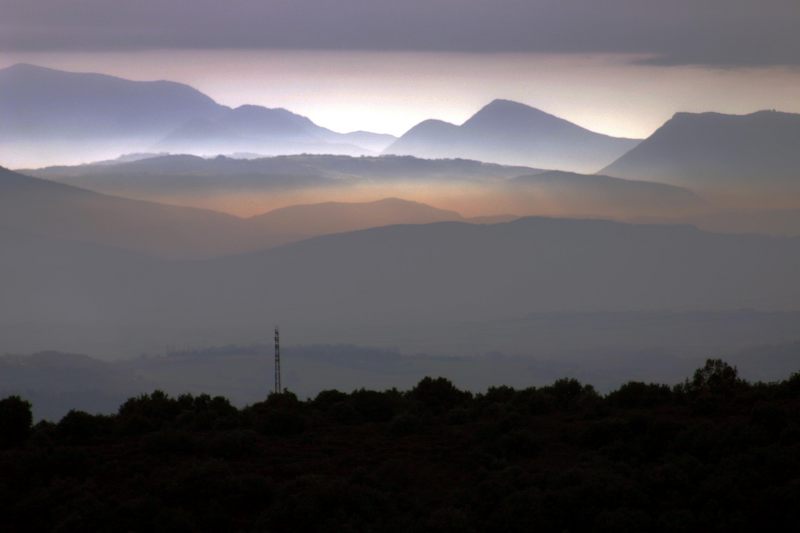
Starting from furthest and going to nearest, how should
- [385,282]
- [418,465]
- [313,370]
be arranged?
[385,282] → [313,370] → [418,465]

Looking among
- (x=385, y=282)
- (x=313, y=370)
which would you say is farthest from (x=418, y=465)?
(x=385, y=282)

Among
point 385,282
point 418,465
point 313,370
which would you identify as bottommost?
point 313,370

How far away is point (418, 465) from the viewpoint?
83.1ft

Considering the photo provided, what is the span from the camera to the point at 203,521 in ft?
71.9

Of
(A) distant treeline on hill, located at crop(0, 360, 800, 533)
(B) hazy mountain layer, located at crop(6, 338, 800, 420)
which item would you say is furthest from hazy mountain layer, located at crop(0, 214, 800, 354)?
(A) distant treeline on hill, located at crop(0, 360, 800, 533)

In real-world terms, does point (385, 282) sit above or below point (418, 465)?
above

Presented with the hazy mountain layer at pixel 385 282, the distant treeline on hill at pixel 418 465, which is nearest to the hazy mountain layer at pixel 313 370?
the hazy mountain layer at pixel 385 282

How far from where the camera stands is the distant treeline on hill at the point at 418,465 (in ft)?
69.7

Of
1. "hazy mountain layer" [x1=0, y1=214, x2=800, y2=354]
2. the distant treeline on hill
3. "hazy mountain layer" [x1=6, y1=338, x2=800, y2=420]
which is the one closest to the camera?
the distant treeline on hill

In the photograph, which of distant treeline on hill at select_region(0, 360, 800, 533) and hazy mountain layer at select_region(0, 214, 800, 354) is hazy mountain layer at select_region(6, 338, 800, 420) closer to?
hazy mountain layer at select_region(0, 214, 800, 354)

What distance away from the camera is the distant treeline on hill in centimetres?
2125

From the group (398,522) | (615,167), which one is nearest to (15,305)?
(615,167)

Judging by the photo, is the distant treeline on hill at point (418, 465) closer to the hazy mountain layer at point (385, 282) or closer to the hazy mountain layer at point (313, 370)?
the hazy mountain layer at point (313, 370)

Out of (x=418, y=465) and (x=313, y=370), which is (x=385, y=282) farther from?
(x=418, y=465)
